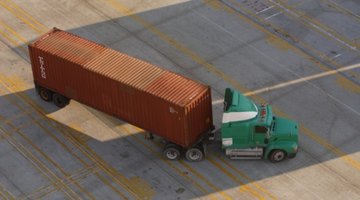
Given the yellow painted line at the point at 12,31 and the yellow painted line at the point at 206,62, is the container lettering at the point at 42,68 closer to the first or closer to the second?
the yellow painted line at the point at 12,31

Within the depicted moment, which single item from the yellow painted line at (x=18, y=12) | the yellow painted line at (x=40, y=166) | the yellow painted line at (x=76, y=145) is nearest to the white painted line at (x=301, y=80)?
the yellow painted line at (x=76, y=145)

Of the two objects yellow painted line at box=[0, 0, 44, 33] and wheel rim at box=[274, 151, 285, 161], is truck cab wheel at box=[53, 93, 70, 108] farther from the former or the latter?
wheel rim at box=[274, 151, 285, 161]

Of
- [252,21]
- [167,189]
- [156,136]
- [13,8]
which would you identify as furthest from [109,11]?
[167,189]

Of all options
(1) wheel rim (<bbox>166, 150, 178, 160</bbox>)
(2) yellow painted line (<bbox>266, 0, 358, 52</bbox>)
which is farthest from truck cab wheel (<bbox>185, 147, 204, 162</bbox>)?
(2) yellow painted line (<bbox>266, 0, 358, 52</bbox>)

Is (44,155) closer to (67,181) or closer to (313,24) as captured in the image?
(67,181)

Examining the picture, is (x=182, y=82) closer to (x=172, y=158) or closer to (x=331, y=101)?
(x=172, y=158)

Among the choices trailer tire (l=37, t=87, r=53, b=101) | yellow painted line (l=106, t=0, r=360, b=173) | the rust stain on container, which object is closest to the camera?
the rust stain on container
